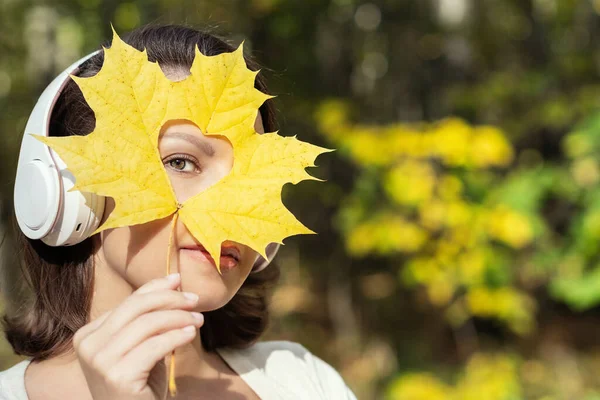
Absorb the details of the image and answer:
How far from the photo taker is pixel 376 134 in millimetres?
3883

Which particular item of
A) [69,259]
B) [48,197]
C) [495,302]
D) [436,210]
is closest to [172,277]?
[48,197]

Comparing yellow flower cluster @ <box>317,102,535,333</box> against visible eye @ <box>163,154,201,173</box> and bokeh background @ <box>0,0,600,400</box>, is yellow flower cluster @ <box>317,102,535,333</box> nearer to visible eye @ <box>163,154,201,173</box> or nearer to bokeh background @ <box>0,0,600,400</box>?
bokeh background @ <box>0,0,600,400</box>

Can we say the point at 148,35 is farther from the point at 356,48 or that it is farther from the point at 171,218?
the point at 356,48

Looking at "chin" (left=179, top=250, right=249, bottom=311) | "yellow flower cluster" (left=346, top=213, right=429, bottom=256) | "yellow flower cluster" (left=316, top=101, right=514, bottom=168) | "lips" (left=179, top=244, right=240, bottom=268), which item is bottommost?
"chin" (left=179, top=250, right=249, bottom=311)

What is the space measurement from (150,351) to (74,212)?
0.32 meters

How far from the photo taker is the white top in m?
1.45

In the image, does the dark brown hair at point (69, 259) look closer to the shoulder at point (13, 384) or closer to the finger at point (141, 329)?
the shoulder at point (13, 384)

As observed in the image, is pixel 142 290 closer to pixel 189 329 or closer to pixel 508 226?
pixel 189 329

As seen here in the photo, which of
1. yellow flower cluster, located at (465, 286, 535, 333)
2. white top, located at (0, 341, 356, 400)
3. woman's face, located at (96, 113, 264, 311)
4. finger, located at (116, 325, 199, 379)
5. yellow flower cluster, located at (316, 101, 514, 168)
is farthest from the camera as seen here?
yellow flower cluster, located at (465, 286, 535, 333)

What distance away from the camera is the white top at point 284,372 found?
1.45m

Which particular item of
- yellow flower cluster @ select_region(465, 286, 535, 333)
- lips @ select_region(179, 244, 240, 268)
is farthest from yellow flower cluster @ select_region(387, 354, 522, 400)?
lips @ select_region(179, 244, 240, 268)

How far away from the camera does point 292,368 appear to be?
60.2 inches

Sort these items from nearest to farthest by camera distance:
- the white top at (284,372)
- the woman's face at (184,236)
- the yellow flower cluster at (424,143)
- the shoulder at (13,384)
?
the woman's face at (184,236) < the shoulder at (13,384) < the white top at (284,372) < the yellow flower cluster at (424,143)

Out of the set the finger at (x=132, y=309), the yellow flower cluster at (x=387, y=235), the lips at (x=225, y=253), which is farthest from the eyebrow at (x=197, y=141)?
the yellow flower cluster at (x=387, y=235)
